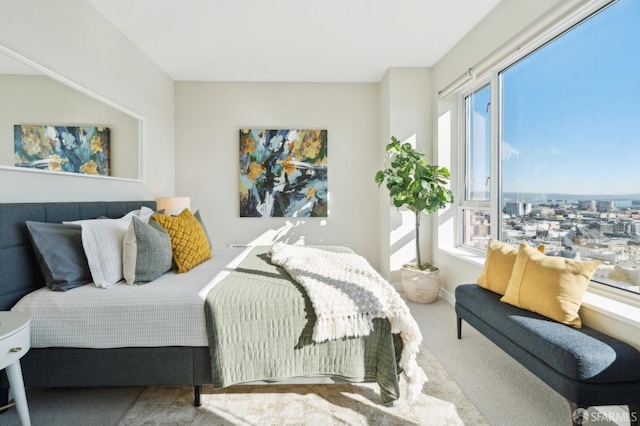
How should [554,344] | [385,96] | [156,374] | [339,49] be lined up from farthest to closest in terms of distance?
[385,96]
[339,49]
[156,374]
[554,344]

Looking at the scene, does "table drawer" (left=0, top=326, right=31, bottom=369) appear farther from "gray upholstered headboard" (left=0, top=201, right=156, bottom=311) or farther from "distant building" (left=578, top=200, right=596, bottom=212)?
"distant building" (left=578, top=200, right=596, bottom=212)

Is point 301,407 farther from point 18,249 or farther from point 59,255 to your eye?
point 18,249

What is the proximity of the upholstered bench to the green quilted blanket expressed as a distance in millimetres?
693

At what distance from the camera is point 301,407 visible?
5.78 ft

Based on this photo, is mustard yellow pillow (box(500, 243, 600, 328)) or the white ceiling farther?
the white ceiling

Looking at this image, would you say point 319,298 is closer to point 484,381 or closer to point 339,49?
point 484,381

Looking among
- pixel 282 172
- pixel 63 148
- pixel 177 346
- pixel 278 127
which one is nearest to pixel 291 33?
pixel 278 127

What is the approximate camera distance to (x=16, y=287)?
176 cm

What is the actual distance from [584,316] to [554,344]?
0.45 metres

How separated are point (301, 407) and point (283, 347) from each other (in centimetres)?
40

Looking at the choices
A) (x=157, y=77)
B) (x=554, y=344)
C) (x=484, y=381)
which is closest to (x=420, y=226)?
(x=484, y=381)

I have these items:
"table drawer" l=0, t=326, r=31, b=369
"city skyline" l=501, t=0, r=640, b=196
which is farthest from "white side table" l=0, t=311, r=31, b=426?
"city skyline" l=501, t=0, r=640, b=196

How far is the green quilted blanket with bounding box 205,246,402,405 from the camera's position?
165 cm

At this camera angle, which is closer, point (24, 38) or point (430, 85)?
point (24, 38)
